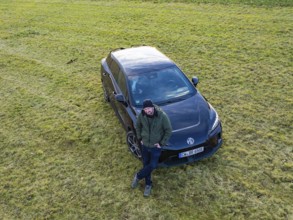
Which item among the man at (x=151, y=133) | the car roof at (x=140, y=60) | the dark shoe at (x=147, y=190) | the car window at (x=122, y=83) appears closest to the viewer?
the man at (x=151, y=133)

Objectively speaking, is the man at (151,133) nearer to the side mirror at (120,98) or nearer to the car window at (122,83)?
the side mirror at (120,98)

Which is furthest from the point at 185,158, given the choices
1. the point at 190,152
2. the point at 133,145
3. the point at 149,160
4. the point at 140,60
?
the point at 140,60

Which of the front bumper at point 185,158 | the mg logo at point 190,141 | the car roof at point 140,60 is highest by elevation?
the car roof at point 140,60

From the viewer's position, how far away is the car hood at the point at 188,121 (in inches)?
223

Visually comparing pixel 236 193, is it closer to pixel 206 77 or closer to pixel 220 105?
pixel 220 105

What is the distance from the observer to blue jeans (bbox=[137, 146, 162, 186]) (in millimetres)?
5383

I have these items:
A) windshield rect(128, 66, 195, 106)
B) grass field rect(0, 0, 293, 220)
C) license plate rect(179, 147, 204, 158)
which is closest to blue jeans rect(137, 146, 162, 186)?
grass field rect(0, 0, 293, 220)

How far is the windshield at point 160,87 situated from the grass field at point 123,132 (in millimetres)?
1271

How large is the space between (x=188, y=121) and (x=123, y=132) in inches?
78.1

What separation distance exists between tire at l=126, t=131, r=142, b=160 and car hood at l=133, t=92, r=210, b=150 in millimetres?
834

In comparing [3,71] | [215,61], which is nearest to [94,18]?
[3,71]

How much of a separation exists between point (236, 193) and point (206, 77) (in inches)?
194

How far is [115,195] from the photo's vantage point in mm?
5641

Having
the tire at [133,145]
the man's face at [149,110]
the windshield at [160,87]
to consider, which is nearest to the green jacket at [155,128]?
the man's face at [149,110]
